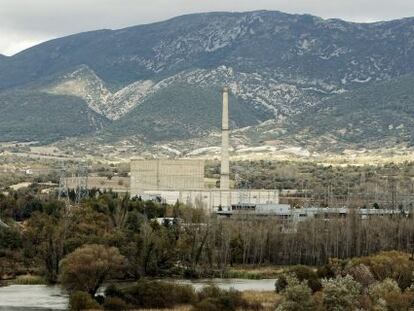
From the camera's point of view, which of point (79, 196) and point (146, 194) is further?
point (146, 194)

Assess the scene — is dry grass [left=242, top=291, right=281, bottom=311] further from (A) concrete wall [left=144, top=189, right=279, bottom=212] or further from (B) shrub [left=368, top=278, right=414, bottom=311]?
(A) concrete wall [left=144, top=189, right=279, bottom=212]

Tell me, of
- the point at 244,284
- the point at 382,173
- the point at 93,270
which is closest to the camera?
the point at 93,270

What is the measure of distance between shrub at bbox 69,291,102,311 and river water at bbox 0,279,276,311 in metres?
0.81

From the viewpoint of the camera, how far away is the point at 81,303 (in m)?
61.8

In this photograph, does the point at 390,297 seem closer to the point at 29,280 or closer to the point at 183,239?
the point at 29,280

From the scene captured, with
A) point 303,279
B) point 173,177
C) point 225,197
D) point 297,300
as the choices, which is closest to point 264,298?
point 303,279

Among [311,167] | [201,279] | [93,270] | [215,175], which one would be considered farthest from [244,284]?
[311,167]

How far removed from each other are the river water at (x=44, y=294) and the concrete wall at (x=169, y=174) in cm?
5986

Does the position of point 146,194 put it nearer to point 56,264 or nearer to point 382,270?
point 56,264

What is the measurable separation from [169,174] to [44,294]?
240ft

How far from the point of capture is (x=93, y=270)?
69.6 meters

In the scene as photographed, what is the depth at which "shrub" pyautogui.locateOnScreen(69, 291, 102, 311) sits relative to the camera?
6153cm

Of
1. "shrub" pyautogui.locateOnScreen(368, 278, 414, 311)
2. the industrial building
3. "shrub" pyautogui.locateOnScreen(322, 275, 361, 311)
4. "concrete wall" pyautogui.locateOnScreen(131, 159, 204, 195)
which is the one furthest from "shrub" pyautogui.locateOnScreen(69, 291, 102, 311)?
"concrete wall" pyautogui.locateOnScreen(131, 159, 204, 195)

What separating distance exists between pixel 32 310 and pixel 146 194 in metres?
78.7
